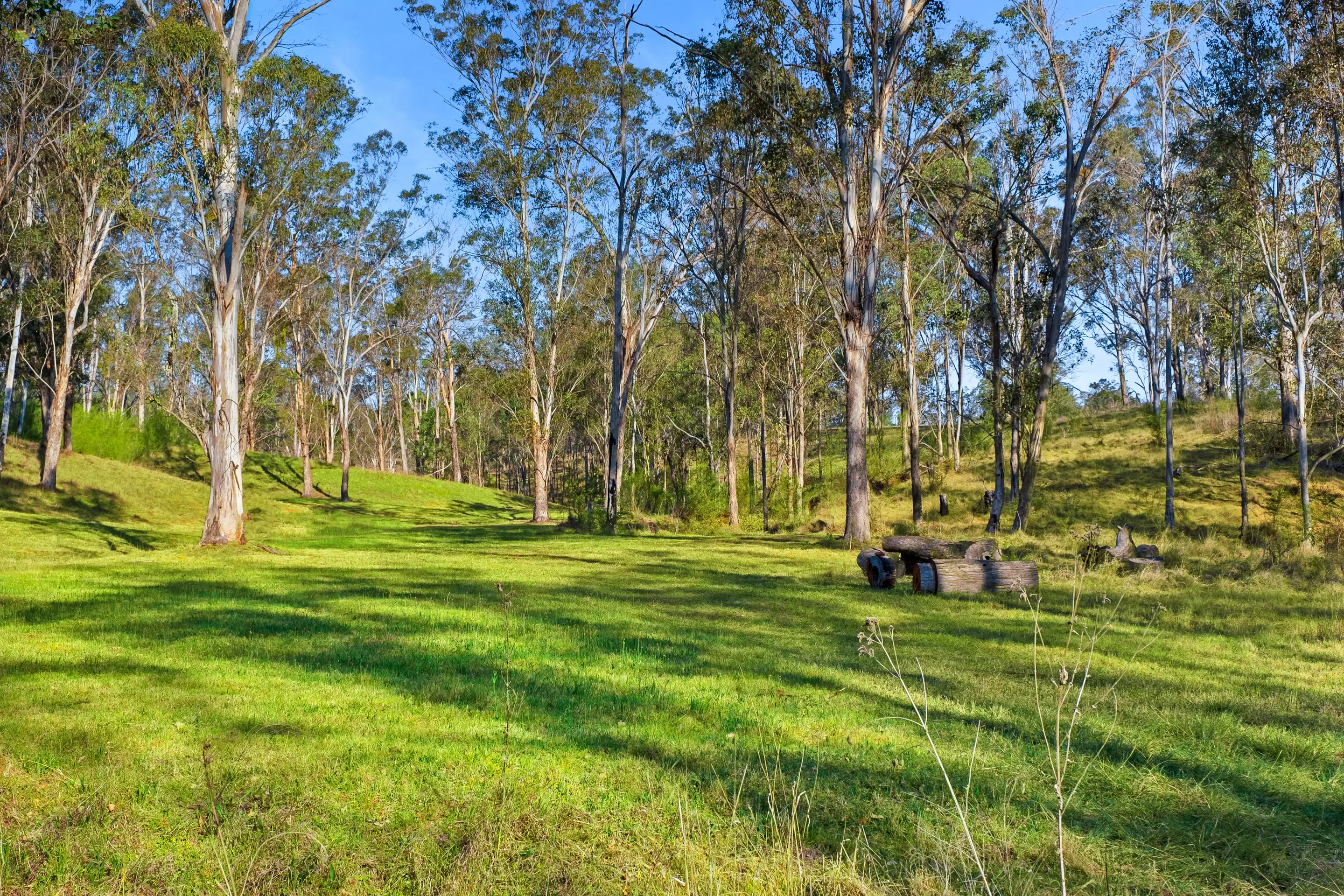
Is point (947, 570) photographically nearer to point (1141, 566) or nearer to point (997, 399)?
point (1141, 566)

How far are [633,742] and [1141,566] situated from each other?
1080 cm

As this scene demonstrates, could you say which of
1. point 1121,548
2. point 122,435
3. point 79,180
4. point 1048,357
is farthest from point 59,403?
point 1121,548

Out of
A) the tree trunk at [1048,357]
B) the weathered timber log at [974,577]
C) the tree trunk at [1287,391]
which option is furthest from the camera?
the tree trunk at [1287,391]

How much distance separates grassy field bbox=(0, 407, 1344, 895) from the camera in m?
3.18

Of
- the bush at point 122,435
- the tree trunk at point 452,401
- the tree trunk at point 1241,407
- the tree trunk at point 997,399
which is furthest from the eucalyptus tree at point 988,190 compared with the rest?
the bush at point 122,435

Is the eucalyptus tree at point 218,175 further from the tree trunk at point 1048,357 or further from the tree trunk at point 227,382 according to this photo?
the tree trunk at point 1048,357

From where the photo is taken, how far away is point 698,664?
6.81 m

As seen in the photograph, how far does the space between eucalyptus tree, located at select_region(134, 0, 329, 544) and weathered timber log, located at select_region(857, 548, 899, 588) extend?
11.6 m

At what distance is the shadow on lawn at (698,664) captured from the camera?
12.8ft

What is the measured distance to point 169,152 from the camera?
53.4 feet

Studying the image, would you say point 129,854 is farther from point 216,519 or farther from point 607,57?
point 607,57

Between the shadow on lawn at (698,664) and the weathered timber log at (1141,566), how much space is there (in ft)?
8.46

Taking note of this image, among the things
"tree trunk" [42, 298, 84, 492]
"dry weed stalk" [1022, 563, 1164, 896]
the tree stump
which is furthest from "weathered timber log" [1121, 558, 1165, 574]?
"tree trunk" [42, 298, 84, 492]

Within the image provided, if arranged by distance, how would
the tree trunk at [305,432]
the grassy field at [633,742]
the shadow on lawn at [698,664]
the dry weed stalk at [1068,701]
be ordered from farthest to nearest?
1. the tree trunk at [305,432]
2. the shadow on lawn at [698,664]
3. the grassy field at [633,742]
4. the dry weed stalk at [1068,701]
